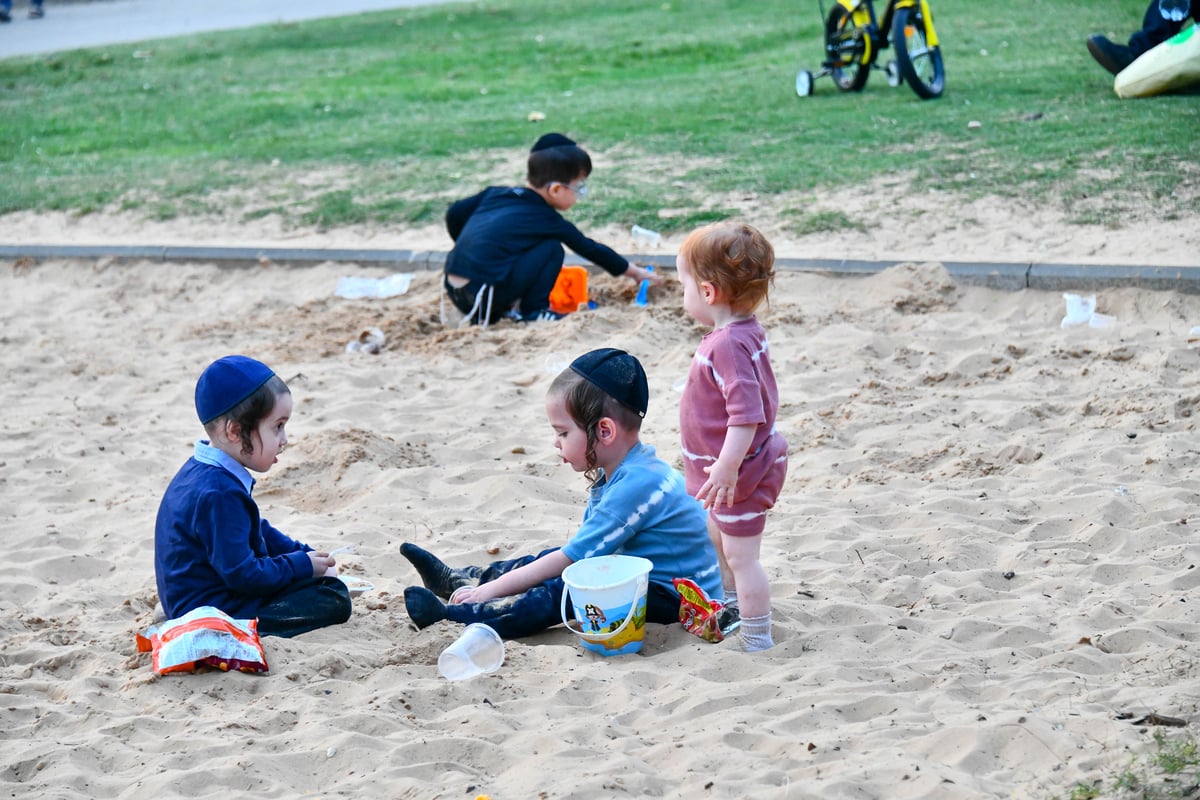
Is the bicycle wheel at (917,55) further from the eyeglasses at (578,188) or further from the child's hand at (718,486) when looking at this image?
the child's hand at (718,486)

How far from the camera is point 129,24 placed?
74.7ft

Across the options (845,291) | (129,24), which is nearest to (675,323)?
(845,291)

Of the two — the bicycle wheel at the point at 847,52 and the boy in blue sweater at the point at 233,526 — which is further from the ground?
the bicycle wheel at the point at 847,52

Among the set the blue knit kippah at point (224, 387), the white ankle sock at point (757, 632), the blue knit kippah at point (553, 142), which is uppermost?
the blue knit kippah at point (553, 142)

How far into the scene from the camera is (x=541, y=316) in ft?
24.0

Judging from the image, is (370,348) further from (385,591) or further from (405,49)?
(405,49)

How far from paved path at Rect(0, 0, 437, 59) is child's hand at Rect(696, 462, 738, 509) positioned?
18183mm

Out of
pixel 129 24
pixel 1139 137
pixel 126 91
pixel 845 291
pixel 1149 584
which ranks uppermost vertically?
pixel 129 24

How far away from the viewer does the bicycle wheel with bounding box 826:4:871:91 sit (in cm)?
1169

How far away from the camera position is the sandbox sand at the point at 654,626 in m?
3.12

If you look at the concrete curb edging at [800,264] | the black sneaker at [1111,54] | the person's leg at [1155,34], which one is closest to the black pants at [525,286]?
the concrete curb edging at [800,264]

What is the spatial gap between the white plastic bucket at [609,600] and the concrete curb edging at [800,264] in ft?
12.3

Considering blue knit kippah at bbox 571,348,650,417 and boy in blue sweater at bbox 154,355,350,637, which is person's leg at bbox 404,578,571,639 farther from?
blue knit kippah at bbox 571,348,650,417

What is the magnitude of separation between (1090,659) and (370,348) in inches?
176
